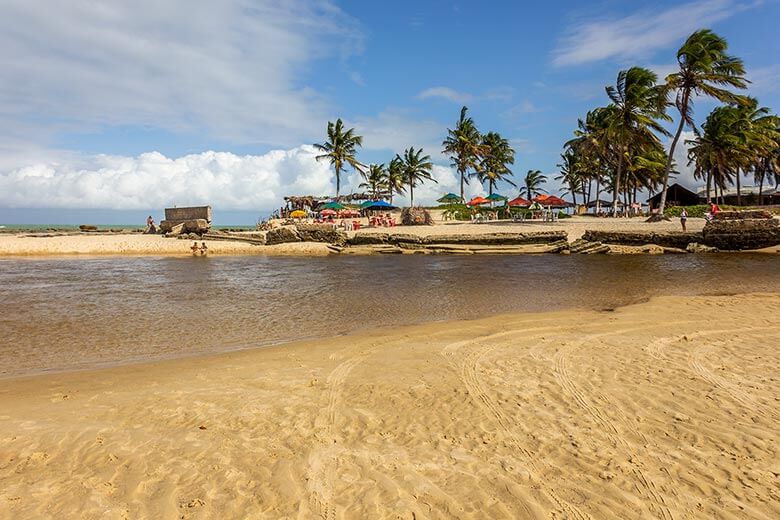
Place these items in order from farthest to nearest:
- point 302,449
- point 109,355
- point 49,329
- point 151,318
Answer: point 151,318
point 49,329
point 109,355
point 302,449

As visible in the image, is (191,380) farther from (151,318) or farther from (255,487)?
(151,318)

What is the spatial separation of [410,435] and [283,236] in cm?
3183

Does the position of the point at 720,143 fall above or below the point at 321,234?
above

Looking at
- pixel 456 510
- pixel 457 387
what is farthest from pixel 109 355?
pixel 456 510

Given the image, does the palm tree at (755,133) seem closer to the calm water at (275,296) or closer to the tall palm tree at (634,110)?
the tall palm tree at (634,110)

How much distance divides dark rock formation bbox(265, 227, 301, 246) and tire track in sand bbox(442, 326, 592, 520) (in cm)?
2810

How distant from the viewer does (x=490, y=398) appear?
5121mm

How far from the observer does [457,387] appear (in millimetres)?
5484

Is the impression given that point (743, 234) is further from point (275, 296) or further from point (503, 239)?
point (275, 296)

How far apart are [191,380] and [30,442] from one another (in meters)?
2.02

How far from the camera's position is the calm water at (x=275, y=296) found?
862 cm

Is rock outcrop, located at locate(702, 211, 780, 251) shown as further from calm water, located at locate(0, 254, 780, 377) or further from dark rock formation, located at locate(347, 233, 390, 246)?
dark rock formation, located at locate(347, 233, 390, 246)

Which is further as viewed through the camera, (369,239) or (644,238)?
(369,239)

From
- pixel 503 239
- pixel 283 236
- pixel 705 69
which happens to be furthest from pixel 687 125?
pixel 283 236
